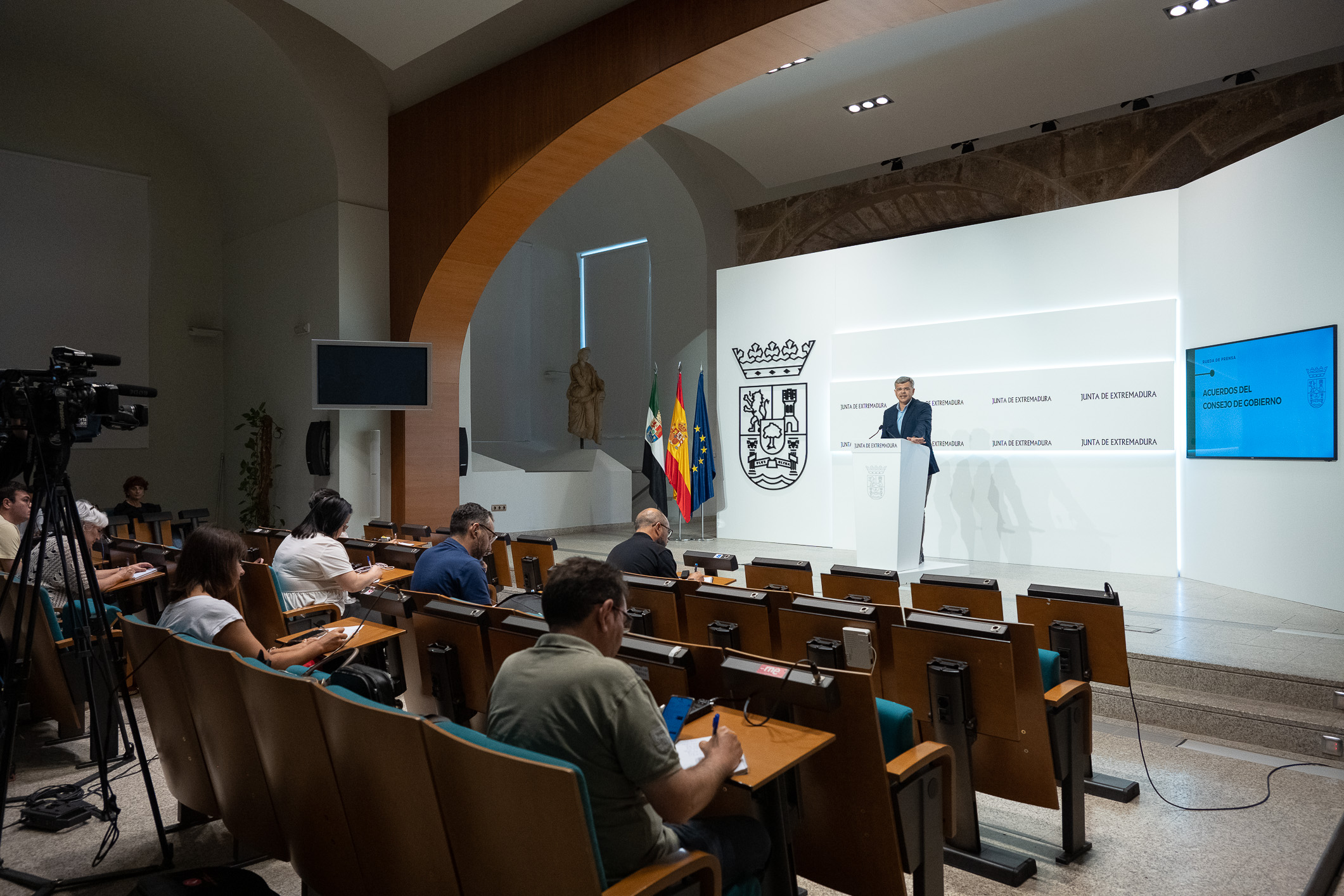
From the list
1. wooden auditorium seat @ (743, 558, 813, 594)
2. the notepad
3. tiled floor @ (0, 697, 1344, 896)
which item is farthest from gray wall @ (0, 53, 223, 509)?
the notepad

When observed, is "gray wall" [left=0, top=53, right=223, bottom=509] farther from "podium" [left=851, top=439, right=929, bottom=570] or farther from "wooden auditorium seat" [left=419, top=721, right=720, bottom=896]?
"wooden auditorium seat" [left=419, top=721, right=720, bottom=896]

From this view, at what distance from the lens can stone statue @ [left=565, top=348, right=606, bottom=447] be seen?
44.9 ft

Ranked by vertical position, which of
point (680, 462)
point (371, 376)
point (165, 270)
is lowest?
point (680, 462)

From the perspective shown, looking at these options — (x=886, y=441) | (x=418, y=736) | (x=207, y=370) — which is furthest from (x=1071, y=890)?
(x=207, y=370)

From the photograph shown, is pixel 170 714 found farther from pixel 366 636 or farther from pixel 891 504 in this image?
pixel 891 504

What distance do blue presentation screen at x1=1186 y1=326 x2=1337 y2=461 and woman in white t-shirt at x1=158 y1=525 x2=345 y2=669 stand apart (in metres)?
6.14

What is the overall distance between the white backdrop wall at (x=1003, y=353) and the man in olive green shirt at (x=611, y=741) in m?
7.08

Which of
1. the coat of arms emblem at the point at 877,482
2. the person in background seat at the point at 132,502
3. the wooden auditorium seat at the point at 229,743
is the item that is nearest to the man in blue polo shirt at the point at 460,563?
the wooden auditorium seat at the point at 229,743

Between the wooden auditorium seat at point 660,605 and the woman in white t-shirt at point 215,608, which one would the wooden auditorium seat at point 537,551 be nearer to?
the wooden auditorium seat at point 660,605

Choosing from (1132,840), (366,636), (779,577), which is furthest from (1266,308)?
(366,636)

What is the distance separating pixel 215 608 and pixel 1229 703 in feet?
14.5

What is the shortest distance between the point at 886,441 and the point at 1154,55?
4.17 meters

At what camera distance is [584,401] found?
13695 mm

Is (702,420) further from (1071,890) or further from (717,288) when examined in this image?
(1071,890)
